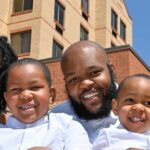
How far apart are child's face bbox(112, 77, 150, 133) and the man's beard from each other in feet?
0.19

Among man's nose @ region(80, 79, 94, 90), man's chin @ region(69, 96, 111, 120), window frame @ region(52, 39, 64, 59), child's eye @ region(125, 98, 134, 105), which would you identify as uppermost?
window frame @ region(52, 39, 64, 59)

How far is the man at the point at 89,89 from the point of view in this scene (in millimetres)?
3434

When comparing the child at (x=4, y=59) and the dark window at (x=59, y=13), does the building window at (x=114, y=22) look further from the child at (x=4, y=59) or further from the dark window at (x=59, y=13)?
the child at (x=4, y=59)

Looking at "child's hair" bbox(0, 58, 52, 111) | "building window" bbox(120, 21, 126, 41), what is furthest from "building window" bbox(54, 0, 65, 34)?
"child's hair" bbox(0, 58, 52, 111)

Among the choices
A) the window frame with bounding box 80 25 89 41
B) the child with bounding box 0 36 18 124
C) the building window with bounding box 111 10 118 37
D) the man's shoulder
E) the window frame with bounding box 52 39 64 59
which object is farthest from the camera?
the building window with bounding box 111 10 118 37

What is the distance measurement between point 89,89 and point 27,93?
0.43 metres

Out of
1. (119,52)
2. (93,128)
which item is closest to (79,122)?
(93,128)

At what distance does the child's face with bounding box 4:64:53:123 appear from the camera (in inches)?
131

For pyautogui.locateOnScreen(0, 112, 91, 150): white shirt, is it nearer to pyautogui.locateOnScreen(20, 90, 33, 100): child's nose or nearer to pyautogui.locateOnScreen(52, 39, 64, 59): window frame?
pyautogui.locateOnScreen(20, 90, 33, 100): child's nose

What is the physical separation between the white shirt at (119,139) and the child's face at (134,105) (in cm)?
6

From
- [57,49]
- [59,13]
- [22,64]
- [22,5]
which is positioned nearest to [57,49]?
[57,49]

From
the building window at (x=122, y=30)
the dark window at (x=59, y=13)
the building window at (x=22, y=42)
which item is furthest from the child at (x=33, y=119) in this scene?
the building window at (x=122, y=30)

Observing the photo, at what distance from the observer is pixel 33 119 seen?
3355 mm

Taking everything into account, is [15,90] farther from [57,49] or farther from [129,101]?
[57,49]
